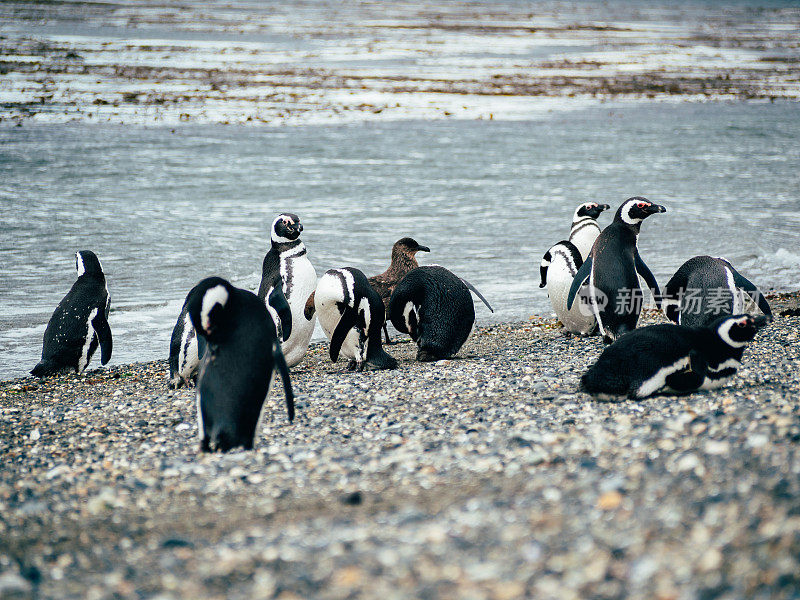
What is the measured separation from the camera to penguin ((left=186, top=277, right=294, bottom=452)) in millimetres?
3500

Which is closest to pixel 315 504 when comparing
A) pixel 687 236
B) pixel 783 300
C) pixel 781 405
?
pixel 781 405

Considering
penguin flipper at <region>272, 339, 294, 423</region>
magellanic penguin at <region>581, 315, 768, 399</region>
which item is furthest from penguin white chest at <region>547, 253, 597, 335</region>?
penguin flipper at <region>272, 339, 294, 423</region>

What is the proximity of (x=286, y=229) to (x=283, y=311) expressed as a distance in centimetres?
66

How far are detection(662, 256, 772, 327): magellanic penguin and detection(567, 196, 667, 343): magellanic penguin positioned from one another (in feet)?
0.64

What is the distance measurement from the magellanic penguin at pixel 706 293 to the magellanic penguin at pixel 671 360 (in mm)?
1084

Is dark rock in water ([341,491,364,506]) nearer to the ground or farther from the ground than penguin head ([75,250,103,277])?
nearer to the ground

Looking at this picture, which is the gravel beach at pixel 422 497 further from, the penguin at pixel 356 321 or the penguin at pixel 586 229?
the penguin at pixel 586 229

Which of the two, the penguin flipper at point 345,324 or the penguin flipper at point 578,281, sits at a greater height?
the penguin flipper at point 578,281

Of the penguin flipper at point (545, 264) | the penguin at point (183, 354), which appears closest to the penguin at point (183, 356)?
the penguin at point (183, 354)

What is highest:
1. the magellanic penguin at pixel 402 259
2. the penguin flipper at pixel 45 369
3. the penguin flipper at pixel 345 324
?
the magellanic penguin at pixel 402 259

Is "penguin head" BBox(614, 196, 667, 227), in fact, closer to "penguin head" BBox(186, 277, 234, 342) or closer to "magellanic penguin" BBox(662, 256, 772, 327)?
"magellanic penguin" BBox(662, 256, 772, 327)

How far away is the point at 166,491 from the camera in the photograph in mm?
3121

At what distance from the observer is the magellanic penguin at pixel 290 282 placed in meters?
5.61

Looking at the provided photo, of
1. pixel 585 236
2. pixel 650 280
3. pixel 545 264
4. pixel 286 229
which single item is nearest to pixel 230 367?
pixel 286 229
